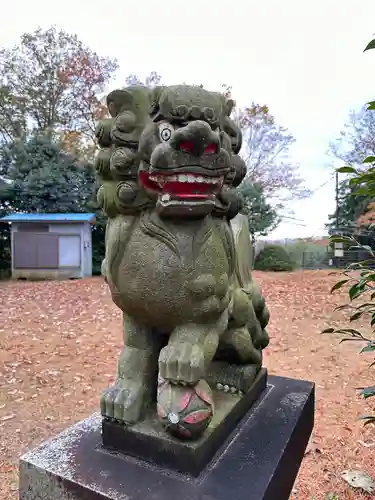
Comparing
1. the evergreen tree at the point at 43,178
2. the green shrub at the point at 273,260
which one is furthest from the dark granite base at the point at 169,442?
the green shrub at the point at 273,260

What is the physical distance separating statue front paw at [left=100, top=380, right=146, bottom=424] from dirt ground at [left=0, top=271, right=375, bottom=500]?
1044mm

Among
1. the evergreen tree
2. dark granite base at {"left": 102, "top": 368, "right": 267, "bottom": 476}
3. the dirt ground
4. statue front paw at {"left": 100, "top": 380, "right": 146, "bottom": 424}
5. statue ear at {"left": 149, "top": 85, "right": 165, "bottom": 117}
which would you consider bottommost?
the dirt ground

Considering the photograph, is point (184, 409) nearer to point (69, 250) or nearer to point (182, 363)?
point (182, 363)

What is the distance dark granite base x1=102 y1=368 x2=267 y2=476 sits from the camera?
110 cm

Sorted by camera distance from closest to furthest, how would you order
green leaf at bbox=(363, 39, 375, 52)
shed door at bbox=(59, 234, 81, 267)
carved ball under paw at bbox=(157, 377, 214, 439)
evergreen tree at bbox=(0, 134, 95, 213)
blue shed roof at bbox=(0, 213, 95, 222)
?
green leaf at bbox=(363, 39, 375, 52) < carved ball under paw at bbox=(157, 377, 214, 439) < blue shed roof at bbox=(0, 213, 95, 222) < shed door at bbox=(59, 234, 81, 267) < evergreen tree at bbox=(0, 134, 95, 213)

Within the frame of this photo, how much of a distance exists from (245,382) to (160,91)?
3.34 ft

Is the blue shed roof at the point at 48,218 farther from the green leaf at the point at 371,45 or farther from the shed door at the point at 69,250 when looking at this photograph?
the green leaf at the point at 371,45

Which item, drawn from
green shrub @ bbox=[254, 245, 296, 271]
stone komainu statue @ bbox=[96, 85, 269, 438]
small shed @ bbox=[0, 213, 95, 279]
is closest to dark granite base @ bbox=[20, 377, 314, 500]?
stone komainu statue @ bbox=[96, 85, 269, 438]

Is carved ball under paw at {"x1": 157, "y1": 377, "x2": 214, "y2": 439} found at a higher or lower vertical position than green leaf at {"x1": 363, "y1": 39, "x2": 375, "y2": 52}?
lower

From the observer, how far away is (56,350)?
3.91 meters

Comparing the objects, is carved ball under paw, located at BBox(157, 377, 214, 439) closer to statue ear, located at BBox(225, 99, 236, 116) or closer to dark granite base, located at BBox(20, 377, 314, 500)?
dark granite base, located at BBox(20, 377, 314, 500)

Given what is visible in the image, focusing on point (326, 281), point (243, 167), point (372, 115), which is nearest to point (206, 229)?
point (243, 167)

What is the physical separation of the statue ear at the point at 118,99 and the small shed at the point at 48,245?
835 cm

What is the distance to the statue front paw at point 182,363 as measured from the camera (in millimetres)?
1123
